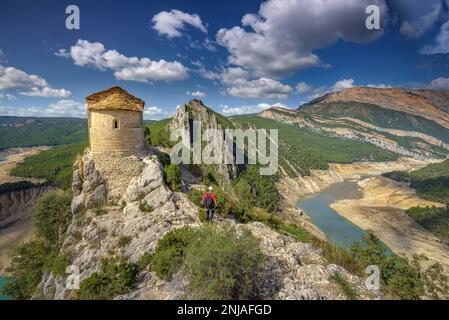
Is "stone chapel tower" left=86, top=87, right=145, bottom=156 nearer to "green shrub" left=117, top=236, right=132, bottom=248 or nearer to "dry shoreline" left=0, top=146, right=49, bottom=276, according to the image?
"green shrub" left=117, top=236, right=132, bottom=248

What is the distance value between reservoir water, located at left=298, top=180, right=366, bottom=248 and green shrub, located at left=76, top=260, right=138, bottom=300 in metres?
36.6

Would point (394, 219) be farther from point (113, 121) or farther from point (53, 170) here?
point (53, 170)

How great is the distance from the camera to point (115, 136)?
1836 cm

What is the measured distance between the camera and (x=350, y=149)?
19400cm

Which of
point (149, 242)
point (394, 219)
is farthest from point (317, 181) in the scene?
point (149, 242)

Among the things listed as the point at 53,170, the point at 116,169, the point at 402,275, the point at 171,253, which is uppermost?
the point at 116,169

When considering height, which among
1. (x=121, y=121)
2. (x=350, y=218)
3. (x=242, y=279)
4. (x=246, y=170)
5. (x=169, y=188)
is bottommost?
(x=350, y=218)

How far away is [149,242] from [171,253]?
2930 mm

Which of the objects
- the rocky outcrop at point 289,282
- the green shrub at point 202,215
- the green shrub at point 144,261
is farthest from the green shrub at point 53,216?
the rocky outcrop at point 289,282

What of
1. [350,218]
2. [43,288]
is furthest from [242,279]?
[350,218]

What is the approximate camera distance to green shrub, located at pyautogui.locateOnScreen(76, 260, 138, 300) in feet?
35.5
